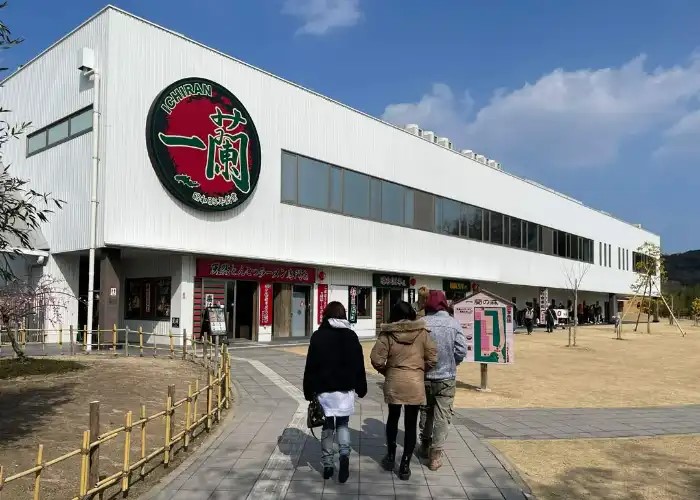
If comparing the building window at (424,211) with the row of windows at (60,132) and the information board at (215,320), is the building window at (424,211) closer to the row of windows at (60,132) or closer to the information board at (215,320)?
the information board at (215,320)

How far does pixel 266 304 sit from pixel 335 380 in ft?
58.6

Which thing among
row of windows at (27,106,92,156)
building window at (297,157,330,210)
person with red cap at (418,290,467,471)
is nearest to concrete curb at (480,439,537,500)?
person with red cap at (418,290,467,471)

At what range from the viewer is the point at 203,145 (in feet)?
66.3

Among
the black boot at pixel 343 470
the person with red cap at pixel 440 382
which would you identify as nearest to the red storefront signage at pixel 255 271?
the person with red cap at pixel 440 382

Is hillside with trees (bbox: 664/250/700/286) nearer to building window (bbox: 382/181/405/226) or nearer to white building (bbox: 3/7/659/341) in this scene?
white building (bbox: 3/7/659/341)

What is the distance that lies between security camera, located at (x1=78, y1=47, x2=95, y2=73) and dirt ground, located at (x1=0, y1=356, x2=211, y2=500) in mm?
9029

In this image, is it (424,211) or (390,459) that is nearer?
(390,459)

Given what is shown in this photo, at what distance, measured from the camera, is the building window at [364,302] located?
28.0 meters

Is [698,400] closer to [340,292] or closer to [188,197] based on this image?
[188,197]

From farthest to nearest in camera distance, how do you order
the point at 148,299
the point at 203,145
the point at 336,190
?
the point at 336,190 → the point at 148,299 → the point at 203,145

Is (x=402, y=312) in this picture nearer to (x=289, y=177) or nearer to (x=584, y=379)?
(x=584, y=379)

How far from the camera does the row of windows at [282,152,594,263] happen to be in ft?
79.2

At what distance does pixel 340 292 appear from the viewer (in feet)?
87.9

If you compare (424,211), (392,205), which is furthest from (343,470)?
(424,211)
